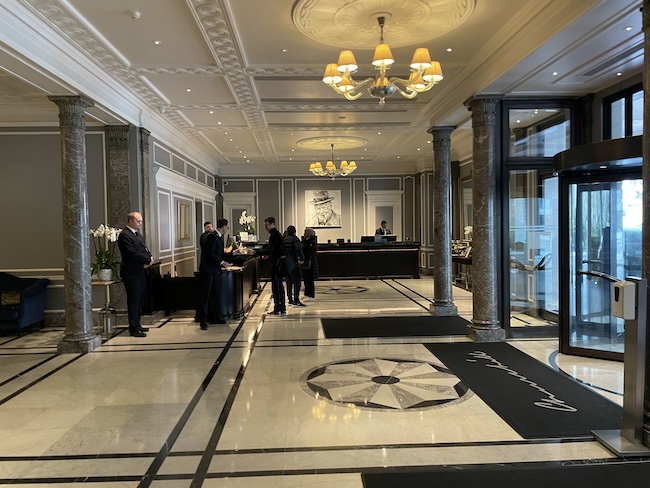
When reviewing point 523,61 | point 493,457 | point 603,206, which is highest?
point 523,61

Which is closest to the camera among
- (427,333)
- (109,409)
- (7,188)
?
(109,409)

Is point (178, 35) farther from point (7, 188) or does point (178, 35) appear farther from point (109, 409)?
point (7, 188)

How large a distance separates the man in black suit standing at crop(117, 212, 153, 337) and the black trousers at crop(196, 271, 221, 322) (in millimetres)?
871

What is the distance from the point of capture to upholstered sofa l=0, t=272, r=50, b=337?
6.98 metres

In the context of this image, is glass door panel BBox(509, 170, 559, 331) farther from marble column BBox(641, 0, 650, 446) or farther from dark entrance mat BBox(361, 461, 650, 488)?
dark entrance mat BBox(361, 461, 650, 488)

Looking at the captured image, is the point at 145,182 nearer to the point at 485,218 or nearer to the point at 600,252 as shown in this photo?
the point at 485,218

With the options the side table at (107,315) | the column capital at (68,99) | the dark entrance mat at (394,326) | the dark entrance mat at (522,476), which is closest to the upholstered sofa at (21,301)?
the side table at (107,315)

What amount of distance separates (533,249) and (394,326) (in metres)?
A: 2.31

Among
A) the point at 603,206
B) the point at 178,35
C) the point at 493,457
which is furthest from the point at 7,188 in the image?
the point at 603,206

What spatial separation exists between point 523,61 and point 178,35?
3.72 m

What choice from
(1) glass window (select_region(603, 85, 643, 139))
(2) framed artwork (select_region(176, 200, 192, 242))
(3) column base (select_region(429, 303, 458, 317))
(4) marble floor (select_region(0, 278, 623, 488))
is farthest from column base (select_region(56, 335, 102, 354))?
(1) glass window (select_region(603, 85, 643, 139))

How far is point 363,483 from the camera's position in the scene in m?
2.89

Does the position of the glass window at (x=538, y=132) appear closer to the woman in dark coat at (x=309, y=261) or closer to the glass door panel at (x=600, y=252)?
the glass door panel at (x=600, y=252)

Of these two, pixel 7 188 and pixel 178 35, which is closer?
pixel 178 35
